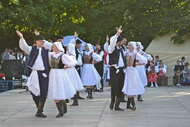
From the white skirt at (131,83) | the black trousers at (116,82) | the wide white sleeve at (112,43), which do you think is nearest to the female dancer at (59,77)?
the wide white sleeve at (112,43)

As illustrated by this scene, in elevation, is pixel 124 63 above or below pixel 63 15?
below

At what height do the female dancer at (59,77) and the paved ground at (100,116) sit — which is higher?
the female dancer at (59,77)

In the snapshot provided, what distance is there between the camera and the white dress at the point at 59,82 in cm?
1191

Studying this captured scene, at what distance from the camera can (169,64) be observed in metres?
32.3

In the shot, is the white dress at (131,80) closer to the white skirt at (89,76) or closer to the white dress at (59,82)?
the white dress at (59,82)

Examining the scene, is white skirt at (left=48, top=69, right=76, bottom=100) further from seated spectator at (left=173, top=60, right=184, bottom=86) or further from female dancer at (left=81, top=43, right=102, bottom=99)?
seated spectator at (left=173, top=60, right=184, bottom=86)

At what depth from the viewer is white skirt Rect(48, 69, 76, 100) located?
11.9 m

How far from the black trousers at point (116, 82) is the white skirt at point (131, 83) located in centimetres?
12

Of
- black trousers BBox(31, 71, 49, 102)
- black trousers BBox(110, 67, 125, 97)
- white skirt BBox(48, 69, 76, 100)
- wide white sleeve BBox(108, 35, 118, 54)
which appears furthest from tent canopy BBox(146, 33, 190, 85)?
black trousers BBox(31, 71, 49, 102)

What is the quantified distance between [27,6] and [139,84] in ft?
62.2

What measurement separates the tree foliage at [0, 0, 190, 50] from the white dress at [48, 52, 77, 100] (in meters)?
18.1

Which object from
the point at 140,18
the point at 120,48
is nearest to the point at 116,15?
the point at 140,18

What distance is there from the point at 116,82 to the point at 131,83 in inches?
16.7

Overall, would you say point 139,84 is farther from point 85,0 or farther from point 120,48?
point 85,0
